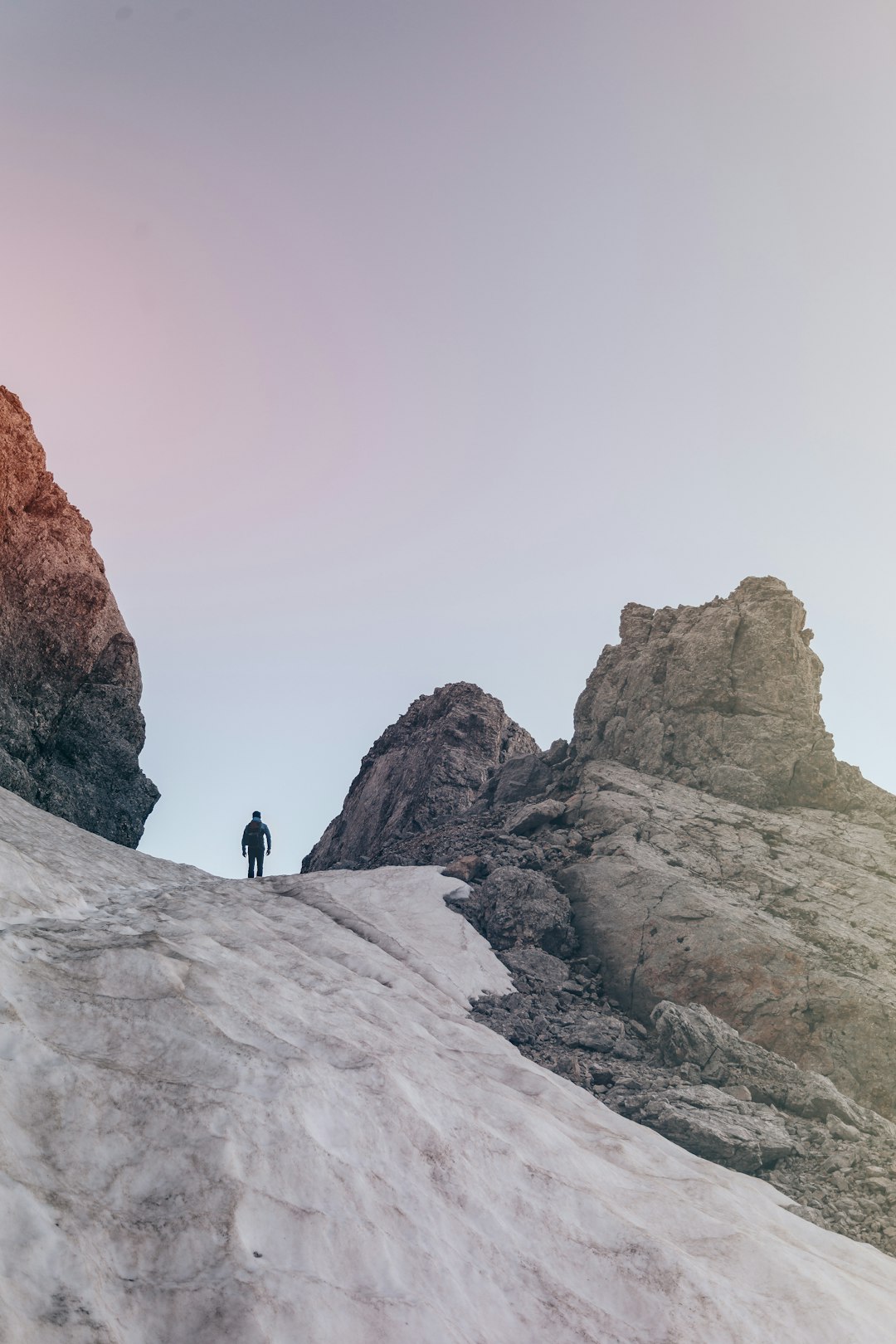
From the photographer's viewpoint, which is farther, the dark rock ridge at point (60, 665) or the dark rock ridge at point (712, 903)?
the dark rock ridge at point (60, 665)

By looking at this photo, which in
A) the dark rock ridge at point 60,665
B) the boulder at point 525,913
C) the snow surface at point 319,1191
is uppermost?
the dark rock ridge at point 60,665

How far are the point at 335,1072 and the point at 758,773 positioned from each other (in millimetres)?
20848

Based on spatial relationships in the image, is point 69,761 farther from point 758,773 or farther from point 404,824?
point 758,773

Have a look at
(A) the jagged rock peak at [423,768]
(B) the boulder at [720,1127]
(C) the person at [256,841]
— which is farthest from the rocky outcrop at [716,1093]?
(A) the jagged rock peak at [423,768]

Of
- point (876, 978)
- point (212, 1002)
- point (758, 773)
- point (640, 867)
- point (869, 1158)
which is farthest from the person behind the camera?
point (758, 773)

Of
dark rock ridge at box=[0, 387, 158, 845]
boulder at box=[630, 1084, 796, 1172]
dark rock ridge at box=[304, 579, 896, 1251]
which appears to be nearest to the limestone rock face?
dark rock ridge at box=[304, 579, 896, 1251]

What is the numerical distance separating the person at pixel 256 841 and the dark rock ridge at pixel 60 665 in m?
4.02

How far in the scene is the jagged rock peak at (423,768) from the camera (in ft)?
132

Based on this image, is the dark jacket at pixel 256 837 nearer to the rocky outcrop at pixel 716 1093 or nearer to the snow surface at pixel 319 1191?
the rocky outcrop at pixel 716 1093

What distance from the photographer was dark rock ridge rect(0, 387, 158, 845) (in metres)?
26.4

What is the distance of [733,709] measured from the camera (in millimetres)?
29016

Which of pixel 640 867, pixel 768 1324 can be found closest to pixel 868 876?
pixel 640 867

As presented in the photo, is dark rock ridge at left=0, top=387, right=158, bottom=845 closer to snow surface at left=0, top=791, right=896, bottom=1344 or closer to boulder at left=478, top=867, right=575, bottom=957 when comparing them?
snow surface at left=0, top=791, right=896, bottom=1344

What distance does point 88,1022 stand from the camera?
32.5ft
